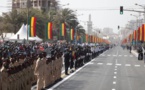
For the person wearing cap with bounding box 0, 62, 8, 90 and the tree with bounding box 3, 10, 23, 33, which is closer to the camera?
the person wearing cap with bounding box 0, 62, 8, 90

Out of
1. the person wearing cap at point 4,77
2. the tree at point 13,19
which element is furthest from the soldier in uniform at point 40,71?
the tree at point 13,19

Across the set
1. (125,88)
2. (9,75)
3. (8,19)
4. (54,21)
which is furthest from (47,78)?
(54,21)

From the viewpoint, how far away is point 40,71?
17828 mm

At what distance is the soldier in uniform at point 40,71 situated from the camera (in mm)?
17375

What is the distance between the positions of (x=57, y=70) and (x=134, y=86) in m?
4.27

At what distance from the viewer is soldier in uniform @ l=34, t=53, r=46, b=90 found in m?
17.4

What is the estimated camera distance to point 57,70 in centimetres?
2269

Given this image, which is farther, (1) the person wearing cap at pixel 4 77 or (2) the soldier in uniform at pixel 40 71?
(2) the soldier in uniform at pixel 40 71

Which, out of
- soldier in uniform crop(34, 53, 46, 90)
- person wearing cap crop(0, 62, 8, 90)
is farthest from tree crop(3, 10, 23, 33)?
person wearing cap crop(0, 62, 8, 90)

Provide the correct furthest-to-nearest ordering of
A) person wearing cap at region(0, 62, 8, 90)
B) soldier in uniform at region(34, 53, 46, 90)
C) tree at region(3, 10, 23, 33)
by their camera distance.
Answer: tree at region(3, 10, 23, 33), soldier in uniform at region(34, 53, 46, 90), person wearing cap at region(0, 62, 8, 90)

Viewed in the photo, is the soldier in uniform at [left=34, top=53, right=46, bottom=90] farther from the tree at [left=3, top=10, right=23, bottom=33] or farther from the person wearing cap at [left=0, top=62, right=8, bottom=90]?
the tree at [left=3, top=10, right=23, bottom=33]

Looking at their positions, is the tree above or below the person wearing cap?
above

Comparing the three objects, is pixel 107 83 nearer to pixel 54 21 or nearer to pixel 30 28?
pixel 30 28

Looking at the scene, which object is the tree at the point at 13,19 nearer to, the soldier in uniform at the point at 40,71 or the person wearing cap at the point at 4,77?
the soldier in uniform at the point at 40,71
